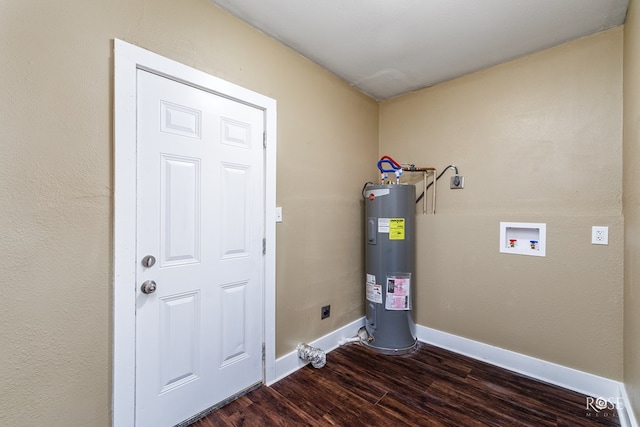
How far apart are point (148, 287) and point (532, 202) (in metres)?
2.64

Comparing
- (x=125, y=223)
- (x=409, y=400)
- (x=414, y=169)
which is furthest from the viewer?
(x=414, y=169)

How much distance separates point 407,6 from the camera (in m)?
1.63

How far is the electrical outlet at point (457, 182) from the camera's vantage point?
2450mm

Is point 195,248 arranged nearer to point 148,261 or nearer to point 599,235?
point 148,261

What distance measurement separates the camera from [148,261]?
1419 mm

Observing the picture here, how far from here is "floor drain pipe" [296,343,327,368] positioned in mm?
2145

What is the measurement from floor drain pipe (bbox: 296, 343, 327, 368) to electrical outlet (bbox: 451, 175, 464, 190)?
6.03 ft

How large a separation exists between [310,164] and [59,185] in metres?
1.54

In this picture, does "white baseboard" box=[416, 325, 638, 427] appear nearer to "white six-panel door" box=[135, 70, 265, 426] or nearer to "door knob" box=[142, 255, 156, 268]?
"white six-panel door" box=[135, 70, 265, 426]

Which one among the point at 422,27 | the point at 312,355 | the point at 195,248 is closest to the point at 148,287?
the point at 195,248

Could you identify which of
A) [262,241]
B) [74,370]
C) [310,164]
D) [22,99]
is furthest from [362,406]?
[22,99]

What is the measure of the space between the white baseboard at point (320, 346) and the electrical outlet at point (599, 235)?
195cm

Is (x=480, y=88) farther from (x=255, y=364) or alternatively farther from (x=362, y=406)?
(x=255, y=364)

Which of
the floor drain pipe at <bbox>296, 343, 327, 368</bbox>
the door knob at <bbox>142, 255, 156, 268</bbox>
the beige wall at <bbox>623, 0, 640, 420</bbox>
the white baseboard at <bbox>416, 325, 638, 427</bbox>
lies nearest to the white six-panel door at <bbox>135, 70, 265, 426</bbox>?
the door knob at <bbox>142, 255, 156, 268</bbox>
